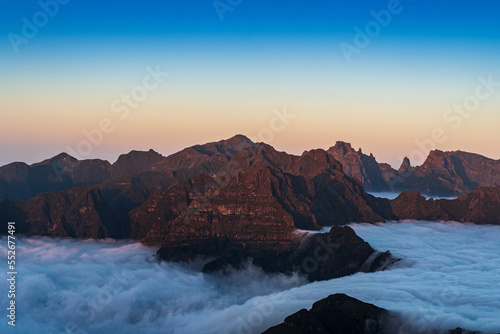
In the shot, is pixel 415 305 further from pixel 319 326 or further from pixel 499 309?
pixel 319 326

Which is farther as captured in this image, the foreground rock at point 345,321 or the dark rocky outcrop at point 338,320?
the dark rocky outcrop at point 338,320

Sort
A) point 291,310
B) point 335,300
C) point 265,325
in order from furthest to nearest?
1. point 291,310
2. point 265,325
3. point 335,300

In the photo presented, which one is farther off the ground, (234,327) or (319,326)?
(319,326)

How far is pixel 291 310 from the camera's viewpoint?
645 ft

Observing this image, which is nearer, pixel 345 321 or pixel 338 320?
pixel 345 321

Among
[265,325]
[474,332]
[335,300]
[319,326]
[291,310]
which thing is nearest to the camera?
[474,332]

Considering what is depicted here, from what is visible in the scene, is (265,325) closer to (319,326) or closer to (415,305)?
(319,326)

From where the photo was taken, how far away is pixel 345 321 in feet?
508

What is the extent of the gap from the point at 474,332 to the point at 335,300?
4125cm

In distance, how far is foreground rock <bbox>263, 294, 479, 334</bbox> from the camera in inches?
5891

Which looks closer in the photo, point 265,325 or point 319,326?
point 319,326

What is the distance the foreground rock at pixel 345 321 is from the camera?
491 ft

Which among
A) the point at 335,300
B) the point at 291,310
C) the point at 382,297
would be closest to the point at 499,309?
the point at 382,297

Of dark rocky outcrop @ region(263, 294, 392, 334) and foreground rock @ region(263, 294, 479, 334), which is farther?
dark rocky outcrop @ region(263, 294, 392, 334)
